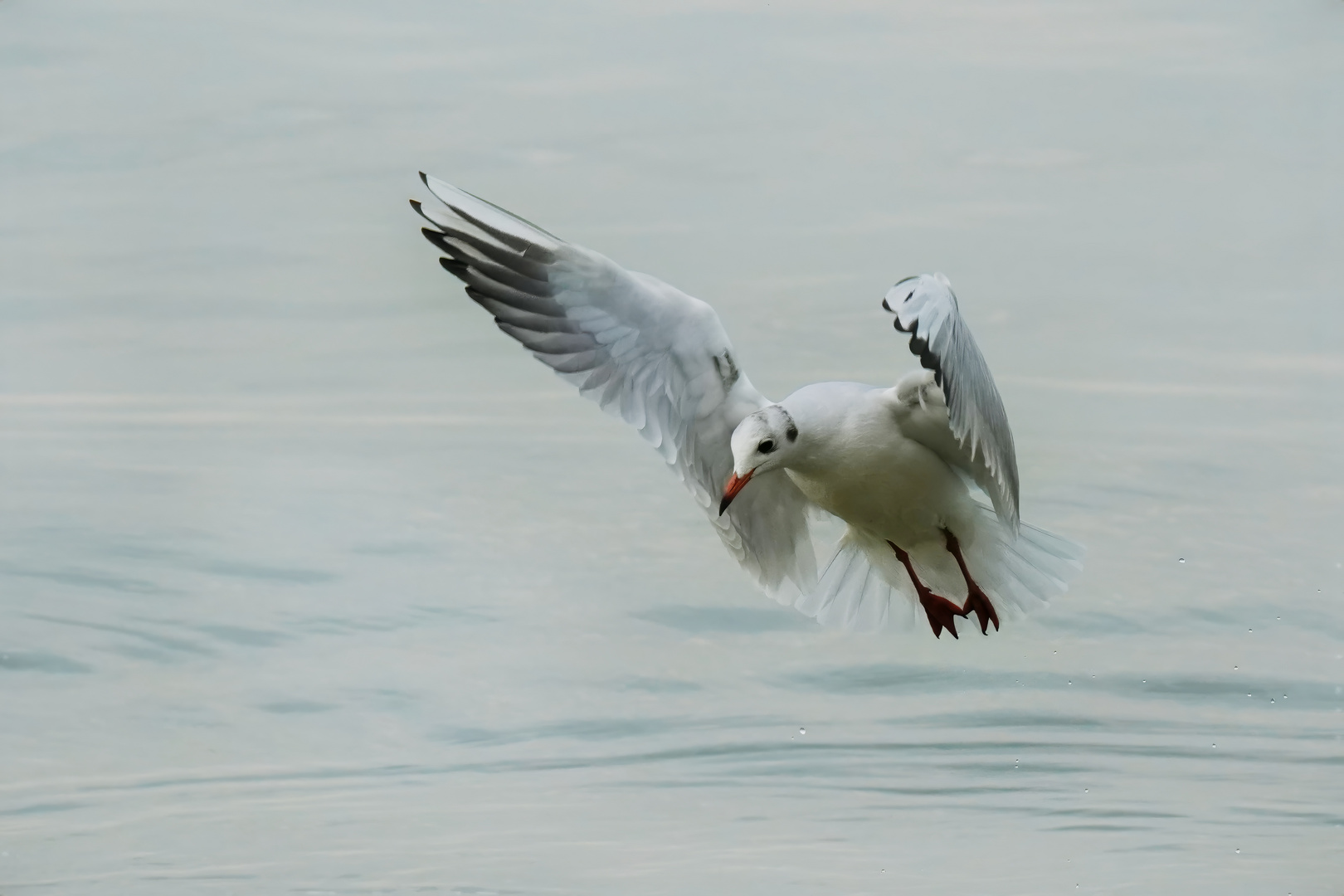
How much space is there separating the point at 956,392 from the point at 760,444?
0.98 feet

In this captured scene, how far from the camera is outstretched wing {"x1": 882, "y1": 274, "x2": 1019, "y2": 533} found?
194 cm

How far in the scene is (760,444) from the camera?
2.26 metres

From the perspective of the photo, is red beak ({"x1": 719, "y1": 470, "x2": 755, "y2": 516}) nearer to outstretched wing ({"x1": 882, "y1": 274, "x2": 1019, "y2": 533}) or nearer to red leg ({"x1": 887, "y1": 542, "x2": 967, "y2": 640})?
outstretched wing ({"x1": 882, "y1": 274, "x2": 1019, "y2": 533})

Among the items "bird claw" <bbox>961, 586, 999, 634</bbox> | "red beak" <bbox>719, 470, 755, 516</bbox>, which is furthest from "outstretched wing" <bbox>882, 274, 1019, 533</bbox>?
"red beak" <bbox>719, 470, 755, 516</bbox>

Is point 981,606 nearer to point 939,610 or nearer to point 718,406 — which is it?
point 939,610

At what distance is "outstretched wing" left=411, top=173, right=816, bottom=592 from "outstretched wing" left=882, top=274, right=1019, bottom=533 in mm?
252

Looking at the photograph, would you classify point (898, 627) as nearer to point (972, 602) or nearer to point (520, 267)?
point (972, 602)

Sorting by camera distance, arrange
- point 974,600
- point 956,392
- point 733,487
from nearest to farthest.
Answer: point 956,392
point 733,487
point 974,600

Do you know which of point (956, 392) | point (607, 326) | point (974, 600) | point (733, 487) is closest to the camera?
point (956, 392)

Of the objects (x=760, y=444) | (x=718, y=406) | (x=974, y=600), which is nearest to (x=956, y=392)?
(x=760, y=444)

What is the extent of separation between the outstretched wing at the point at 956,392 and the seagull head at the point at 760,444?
174mm

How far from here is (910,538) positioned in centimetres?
256

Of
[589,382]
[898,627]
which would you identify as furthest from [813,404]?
[898,627]

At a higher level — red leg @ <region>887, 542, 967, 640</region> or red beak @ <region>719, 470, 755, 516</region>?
red beak @ <region>719, 470, 755, 516</region>
